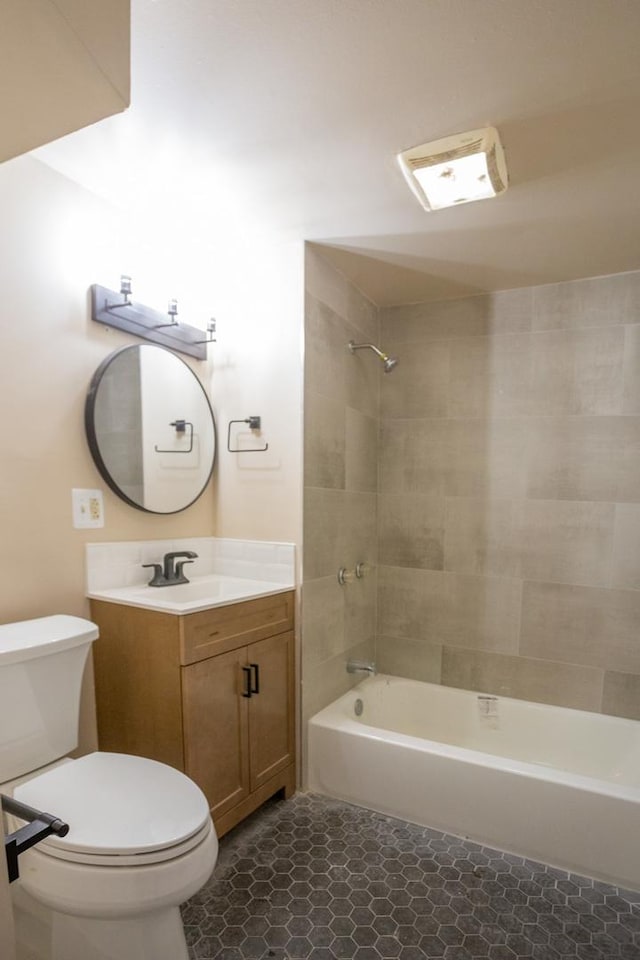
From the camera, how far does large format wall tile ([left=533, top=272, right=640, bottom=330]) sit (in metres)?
2.37

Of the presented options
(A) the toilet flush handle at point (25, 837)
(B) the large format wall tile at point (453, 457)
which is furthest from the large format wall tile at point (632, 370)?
(A) the toilet flush handle at point (25, 837)

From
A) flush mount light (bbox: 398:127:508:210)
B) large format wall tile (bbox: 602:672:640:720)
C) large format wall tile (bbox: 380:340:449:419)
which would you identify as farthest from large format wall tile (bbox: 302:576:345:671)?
flush mount light (bbox: 398:127:508:210)

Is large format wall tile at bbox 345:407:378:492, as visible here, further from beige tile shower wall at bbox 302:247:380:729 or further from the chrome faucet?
the chrome faucet

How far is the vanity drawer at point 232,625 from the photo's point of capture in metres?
1.67

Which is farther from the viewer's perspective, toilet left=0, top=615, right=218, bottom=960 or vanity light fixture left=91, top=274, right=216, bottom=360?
vanity light fixture left=91, top=274, right=216, bottom=360

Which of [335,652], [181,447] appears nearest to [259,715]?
[335,652]

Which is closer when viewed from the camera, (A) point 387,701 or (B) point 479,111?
(B) point 479,111

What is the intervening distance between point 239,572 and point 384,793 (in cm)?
110

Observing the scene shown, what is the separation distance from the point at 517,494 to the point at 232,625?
5.24 ft

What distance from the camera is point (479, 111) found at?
4.56ft

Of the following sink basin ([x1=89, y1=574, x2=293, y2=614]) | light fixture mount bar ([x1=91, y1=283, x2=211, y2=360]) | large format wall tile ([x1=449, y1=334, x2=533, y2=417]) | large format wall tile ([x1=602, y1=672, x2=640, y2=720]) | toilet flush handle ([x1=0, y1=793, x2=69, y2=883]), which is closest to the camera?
toilet flush handle ([x1=0, y1=793, x2=69, y2=883])

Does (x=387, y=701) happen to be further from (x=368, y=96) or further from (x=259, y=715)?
(x=368, y=96)

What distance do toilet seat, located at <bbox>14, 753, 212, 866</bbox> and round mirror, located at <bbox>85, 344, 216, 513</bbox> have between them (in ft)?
3.16

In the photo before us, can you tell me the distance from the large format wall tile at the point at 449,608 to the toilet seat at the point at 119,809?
169 centimetres
